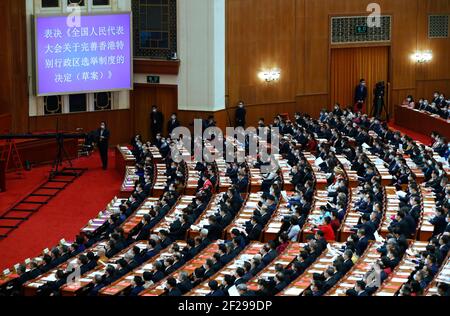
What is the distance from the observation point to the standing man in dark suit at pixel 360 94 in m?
35.2

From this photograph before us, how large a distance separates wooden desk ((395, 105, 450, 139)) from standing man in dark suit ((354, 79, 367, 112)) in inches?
53.9

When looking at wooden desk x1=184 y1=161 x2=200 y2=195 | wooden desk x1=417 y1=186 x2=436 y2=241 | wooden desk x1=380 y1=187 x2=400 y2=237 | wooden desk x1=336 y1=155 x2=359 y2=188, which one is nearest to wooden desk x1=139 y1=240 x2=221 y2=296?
wooden desk x1=380 y1=187 x2=400 y2=237

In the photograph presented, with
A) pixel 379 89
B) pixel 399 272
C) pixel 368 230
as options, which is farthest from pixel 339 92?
pixel 399 272

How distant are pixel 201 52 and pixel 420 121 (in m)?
7.86

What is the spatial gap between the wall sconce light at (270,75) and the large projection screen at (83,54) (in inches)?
185

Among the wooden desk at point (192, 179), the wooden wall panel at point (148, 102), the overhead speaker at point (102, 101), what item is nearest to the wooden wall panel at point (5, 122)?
the overhead speaker at point (102, 101)

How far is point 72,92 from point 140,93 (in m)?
2.88

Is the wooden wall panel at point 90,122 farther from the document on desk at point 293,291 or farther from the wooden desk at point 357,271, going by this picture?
the document on desk at point 293,291

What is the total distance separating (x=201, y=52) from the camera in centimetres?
3203

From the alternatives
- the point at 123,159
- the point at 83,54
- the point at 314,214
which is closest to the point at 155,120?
the point at 83,54

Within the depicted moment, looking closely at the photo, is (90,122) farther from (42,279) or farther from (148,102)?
(42,279)

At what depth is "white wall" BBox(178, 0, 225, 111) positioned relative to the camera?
31.8 meters

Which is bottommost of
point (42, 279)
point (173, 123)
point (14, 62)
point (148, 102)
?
point (42, 279)
